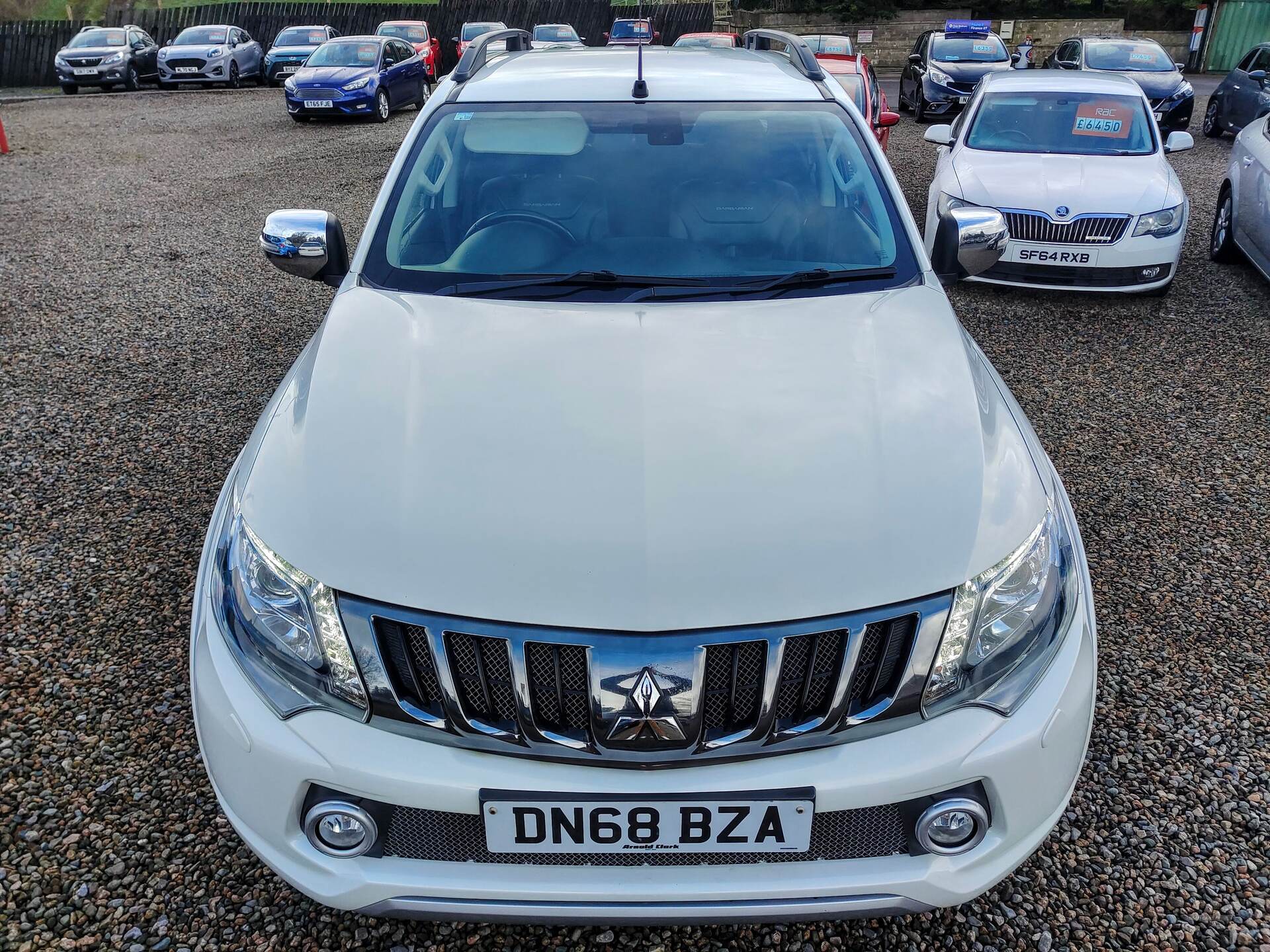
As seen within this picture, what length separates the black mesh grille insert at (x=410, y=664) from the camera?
1.81 m

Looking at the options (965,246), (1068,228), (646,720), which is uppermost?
(965,246)

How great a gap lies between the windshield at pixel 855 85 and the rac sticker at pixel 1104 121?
321cm

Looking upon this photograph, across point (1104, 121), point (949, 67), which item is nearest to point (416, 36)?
point (949, 67)

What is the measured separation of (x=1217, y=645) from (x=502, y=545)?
8.71 ft

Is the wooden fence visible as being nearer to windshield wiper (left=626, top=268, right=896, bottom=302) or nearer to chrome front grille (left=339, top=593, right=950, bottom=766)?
windshield wiper (left=626, top=268, right=896, bottom=302)

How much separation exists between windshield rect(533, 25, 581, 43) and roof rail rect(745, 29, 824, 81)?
13852mm

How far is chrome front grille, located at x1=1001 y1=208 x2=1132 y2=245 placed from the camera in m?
6.68

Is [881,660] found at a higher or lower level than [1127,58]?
higher

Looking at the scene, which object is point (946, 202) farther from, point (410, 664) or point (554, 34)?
point (554, 34)

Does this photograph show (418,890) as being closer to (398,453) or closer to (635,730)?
(635,730)

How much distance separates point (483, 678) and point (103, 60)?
25.6 metres

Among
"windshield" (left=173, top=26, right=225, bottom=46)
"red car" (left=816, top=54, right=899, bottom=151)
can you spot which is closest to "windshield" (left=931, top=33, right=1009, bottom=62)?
"red car" (left=816, top=54, right=899, bottom=151)

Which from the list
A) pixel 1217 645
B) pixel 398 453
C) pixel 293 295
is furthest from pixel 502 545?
pixel 293 295

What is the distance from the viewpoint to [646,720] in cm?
176
